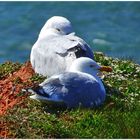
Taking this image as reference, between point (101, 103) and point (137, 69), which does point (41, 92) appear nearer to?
point (101, 103)

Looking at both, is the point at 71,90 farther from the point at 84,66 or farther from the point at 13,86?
the point at 13,86

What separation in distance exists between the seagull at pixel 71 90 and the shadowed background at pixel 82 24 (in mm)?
10137

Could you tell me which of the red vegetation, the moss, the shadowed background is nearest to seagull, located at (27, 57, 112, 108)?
the red vegetation

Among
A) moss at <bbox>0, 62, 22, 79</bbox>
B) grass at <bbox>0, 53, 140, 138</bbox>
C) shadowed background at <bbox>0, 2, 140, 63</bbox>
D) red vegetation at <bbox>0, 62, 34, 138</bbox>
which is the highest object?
A: grass at <bbox>0, 53, 140, 138</bbox>

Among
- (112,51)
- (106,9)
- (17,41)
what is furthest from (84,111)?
(106,9)

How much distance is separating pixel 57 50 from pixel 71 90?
1.15 metres

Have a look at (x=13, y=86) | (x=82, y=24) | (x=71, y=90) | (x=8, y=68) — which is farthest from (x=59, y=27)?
(x=82, y=24)

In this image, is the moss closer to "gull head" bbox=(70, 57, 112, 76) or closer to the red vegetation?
the red vegetation

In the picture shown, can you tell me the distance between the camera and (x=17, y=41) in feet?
69.8

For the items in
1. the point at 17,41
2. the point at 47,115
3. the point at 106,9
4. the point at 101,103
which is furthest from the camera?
the point at 106,9

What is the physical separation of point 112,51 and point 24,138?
11820 mm

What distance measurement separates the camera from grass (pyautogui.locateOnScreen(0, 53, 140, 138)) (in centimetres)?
791

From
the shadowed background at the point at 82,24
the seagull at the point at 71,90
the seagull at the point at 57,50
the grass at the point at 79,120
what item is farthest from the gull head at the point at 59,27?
the shadowed background at the point at 82,24

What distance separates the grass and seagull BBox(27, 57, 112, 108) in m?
0.11
